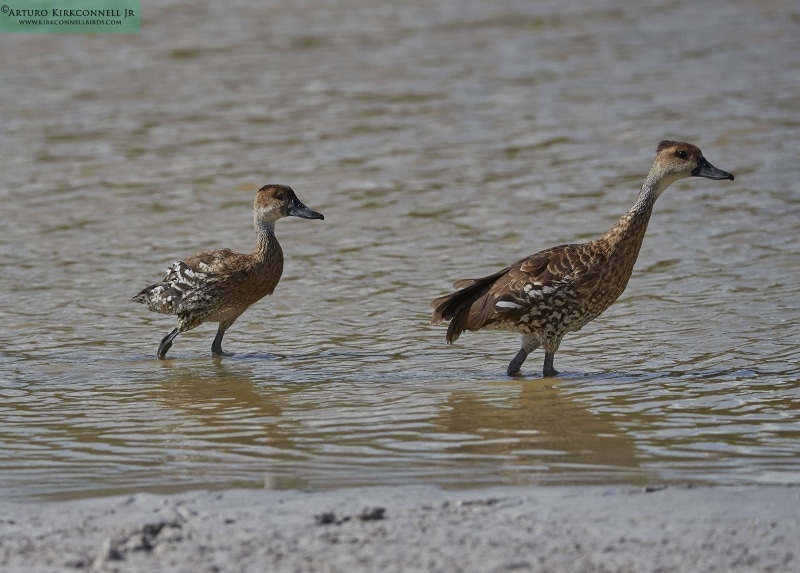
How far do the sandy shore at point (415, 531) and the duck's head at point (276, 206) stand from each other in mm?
4126

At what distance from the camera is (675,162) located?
884 centimetres

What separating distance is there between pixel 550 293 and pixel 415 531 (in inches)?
131

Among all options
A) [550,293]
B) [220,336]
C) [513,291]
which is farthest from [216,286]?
[550,293]

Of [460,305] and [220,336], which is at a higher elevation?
[460,305]

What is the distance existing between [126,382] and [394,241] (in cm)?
404

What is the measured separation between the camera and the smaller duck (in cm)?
921

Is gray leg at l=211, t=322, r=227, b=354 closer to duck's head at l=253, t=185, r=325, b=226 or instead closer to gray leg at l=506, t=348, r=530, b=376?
duck's head at l=253, t=185, r=325, b=226

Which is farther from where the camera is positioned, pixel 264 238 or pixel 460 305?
pixel 264 238

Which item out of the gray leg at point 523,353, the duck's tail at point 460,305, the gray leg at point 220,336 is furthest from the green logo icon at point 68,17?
the gray leg at point 523,353

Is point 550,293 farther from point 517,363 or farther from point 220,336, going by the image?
point 220,336

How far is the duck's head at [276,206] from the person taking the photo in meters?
9.75

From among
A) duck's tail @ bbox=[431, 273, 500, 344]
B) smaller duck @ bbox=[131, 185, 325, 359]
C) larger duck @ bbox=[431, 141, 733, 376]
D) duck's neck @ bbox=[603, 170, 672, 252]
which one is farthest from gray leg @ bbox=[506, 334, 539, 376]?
smaller duck @ bbox=[131, 185, 325, 359]

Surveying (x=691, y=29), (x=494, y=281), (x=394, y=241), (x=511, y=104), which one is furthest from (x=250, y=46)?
(x=494, y=281)

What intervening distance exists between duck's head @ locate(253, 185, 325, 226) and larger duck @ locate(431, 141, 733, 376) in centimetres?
161
